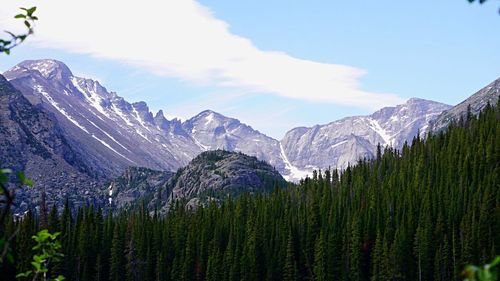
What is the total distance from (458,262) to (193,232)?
194 feet

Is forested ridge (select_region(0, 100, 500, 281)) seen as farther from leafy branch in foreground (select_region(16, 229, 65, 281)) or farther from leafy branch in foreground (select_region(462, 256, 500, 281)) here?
leafy branch in foreground (select_region(462, 256, 500, 281))

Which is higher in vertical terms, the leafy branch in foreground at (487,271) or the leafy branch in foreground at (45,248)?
the leafy branch in foreground at (487,271)

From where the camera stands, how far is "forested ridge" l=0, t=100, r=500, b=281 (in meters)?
124

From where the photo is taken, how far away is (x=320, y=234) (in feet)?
441

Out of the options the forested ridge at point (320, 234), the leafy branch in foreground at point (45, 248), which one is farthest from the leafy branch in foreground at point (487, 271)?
the forested ridge at point (320, 234)

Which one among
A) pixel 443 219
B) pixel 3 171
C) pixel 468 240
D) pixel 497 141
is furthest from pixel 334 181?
pixel 3 171

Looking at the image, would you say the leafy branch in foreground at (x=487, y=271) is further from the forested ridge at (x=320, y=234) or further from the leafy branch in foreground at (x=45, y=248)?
the forested ridge at (x=320, y=234)

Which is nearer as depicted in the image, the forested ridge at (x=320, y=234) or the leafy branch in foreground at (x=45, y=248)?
the leafy branch in foreground at (x=45, y=248)

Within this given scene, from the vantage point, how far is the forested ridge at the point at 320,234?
405 ft

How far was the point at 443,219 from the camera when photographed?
133625mm

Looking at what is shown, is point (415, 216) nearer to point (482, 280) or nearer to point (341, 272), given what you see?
point (341, 272)

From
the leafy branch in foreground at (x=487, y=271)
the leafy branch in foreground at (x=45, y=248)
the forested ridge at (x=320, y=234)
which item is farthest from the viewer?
the forested ridge at (x=320, y=234)

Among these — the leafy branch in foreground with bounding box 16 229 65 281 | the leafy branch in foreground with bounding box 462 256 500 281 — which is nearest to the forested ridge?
the leafy branch in foreground with bounding box 16 229 65 281

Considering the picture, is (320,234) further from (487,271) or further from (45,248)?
(487,271)
